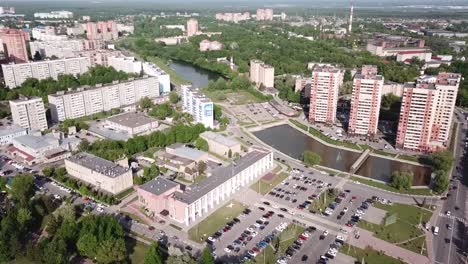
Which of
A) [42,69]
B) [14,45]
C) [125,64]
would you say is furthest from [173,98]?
[14,45]

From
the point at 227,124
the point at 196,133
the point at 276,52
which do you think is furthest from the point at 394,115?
the point at 276,52

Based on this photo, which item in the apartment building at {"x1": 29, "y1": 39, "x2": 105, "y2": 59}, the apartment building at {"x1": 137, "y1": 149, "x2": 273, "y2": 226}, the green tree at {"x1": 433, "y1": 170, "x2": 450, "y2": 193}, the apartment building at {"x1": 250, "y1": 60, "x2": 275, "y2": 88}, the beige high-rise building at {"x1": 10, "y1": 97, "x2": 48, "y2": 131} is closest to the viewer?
the apartment building at {"x1": 137, "y1": 149, "x2": 273, "y2": 226}

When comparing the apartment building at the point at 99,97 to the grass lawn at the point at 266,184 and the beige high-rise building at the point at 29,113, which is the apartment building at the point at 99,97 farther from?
the grass lawn at the point at 266,184

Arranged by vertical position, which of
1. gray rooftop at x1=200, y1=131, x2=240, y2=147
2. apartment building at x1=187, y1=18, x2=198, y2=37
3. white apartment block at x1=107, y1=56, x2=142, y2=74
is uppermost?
apartment building at x1=187, y1=18, x2=198, y2=37

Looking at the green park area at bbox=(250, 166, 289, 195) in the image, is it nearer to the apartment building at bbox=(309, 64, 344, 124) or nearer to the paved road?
the paved road

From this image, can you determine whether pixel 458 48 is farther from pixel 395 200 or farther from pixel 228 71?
pixel 395 200

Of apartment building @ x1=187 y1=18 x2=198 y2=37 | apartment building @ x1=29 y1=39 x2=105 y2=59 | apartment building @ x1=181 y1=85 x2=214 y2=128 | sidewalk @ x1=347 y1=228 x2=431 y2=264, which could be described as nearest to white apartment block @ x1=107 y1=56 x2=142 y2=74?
apartment building @ x1=29 y1=39 x2=105 y2=59

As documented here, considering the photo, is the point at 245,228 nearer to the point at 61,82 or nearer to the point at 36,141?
the point at 36,141
